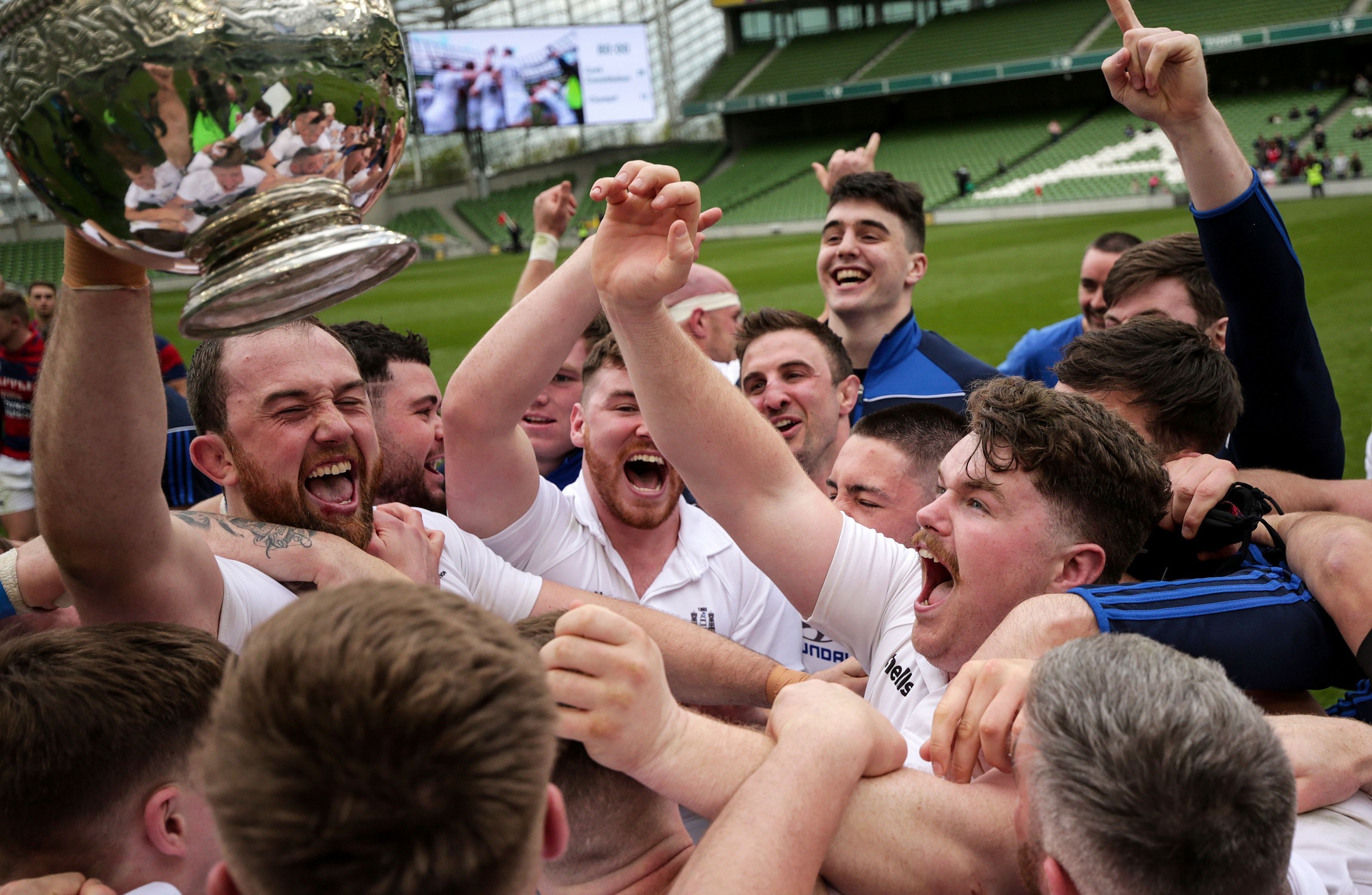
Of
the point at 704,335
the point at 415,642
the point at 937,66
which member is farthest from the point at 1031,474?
the point at 937,66

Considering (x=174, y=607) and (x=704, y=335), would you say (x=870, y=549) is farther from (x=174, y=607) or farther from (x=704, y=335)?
(x=704, y=335)

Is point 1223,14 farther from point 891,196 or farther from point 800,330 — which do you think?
point 800,330

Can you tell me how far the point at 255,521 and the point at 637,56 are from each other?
44.7m

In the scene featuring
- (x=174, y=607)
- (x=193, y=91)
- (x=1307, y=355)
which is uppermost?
(x=193, y=91)

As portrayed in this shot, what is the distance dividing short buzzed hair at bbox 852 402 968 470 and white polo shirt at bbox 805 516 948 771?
579 mm

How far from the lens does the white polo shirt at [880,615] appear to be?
2293 mm

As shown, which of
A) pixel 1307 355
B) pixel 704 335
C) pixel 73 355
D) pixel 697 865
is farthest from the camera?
pixel 704 335

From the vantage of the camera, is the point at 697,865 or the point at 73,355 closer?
the point at 697,865

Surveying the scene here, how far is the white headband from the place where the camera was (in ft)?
17.4

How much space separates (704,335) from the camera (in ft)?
17.8

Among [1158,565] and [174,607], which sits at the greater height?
[174,607]

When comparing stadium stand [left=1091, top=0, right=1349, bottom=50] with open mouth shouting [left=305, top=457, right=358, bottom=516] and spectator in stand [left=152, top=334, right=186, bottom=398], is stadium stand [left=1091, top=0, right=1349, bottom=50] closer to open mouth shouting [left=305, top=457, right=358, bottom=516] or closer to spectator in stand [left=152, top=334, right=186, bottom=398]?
spectator in stand [left=152, top=334, right=186, bottom=398]

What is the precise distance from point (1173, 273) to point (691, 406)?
98.4 inches

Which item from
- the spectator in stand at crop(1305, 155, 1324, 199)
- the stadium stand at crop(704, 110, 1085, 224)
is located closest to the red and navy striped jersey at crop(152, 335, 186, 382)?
the spectator in stand at crop(1305, 155, 1324, 199)
